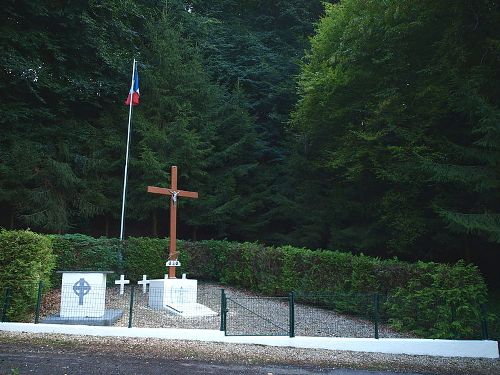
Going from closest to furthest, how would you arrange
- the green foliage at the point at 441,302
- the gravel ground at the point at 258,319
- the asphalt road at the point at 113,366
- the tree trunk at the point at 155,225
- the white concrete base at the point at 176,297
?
the asphalt road at the point at 113,366 → the green foliage at the point at 441,302 → the gravel ground at the point at 258,319 → the white concrete base at the point at 176,297 → the tree trunk at the point at 155,225

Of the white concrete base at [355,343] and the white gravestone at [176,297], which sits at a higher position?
the white gravestone at [176,297]

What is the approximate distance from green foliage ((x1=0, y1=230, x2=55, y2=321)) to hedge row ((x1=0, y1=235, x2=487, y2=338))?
4.98m

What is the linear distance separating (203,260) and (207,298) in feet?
14.7

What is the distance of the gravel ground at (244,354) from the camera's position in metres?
7.84

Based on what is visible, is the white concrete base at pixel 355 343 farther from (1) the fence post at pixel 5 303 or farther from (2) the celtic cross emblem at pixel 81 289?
(1) the fence post at pixel 5 303

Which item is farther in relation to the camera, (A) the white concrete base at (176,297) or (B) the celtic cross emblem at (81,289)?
(A) the white concrete base at (176,297)

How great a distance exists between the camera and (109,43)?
24.0 metres

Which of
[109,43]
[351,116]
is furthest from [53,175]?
[351,116]

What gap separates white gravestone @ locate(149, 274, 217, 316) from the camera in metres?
12.6

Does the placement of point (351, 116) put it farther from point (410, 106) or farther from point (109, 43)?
point (109, 43)

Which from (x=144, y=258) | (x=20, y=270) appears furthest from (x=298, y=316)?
(x=144, y=258)

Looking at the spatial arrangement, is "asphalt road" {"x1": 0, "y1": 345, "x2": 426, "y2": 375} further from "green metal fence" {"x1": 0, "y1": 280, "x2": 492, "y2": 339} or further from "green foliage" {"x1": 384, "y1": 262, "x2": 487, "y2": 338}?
"green foliage" {"x1": 384, "y1": 262, "x2": 487, "y2": 338}

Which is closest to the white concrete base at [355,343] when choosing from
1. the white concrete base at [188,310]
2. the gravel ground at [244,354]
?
the gravel ground at [244,354]

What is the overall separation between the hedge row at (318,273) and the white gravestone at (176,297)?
3.17 metres
